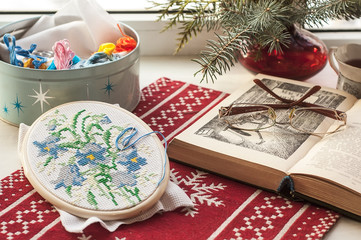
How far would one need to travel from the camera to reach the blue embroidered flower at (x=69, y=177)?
683 mm

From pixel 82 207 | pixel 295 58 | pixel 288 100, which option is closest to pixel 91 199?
pixel 82 207

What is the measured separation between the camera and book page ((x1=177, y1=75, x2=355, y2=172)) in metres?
0.74

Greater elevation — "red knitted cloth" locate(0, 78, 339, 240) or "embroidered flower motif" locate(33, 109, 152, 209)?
Result: "embroidered flower motif" locate(33, 109, 152, 209)

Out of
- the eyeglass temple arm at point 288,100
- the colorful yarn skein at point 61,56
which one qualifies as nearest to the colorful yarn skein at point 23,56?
the colorful yarn skein at point 61,56

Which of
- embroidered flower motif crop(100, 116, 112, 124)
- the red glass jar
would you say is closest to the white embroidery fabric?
embroidered flower motif crop(100, 116, 112, 124)

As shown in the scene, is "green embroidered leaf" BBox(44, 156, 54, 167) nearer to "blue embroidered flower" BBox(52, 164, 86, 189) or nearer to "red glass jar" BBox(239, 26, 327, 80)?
"blue embroidered flower" BBox(52, 164, 86, 189)

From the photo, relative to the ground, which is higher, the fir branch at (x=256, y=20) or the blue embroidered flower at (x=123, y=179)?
the fir branch at (x=256, y=20)

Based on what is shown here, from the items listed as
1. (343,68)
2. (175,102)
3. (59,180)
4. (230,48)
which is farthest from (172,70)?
(59,180)

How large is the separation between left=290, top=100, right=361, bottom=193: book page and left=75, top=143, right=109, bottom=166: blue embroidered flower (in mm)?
260

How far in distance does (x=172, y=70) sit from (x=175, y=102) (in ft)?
0.49

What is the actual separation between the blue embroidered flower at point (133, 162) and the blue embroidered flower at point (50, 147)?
3.4 inches

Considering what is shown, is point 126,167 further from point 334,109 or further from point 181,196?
point 334,109

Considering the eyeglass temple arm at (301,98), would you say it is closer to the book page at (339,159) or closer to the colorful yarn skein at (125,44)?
the book page at (339,159)

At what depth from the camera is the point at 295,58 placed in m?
0.97
